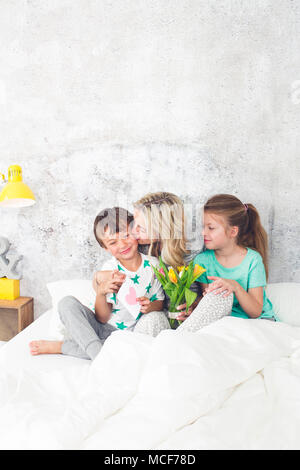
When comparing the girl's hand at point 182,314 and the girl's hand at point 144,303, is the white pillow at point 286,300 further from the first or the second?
the girl's hand at point 144,303

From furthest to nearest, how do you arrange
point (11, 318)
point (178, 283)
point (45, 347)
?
point (11, 318)
point (178, 283)
point (45, 347)

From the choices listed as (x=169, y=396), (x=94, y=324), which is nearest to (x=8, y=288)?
(x=94, y=324)

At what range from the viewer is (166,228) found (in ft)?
5.57

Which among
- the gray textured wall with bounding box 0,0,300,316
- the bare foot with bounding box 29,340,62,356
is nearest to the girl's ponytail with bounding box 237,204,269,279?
the gray textured wall with bounding box 0,0,300,316

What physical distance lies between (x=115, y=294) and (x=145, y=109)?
96 cm

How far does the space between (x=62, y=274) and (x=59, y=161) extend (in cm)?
63

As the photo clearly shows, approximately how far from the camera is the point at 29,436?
2.60ft

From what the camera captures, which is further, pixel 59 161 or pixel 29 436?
pixel 59 161

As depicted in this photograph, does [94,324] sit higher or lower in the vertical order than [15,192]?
lower

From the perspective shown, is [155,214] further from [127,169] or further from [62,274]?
[62,274]

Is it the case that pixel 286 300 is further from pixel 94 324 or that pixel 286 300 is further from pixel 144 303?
pixel 94 324

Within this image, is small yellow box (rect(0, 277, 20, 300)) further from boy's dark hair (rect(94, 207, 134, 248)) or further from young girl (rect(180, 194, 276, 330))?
young girl (rect(180, 194, 276, 330))

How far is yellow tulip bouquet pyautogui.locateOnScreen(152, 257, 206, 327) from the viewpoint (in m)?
1.54

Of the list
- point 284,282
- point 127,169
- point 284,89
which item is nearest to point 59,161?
point 127,169
